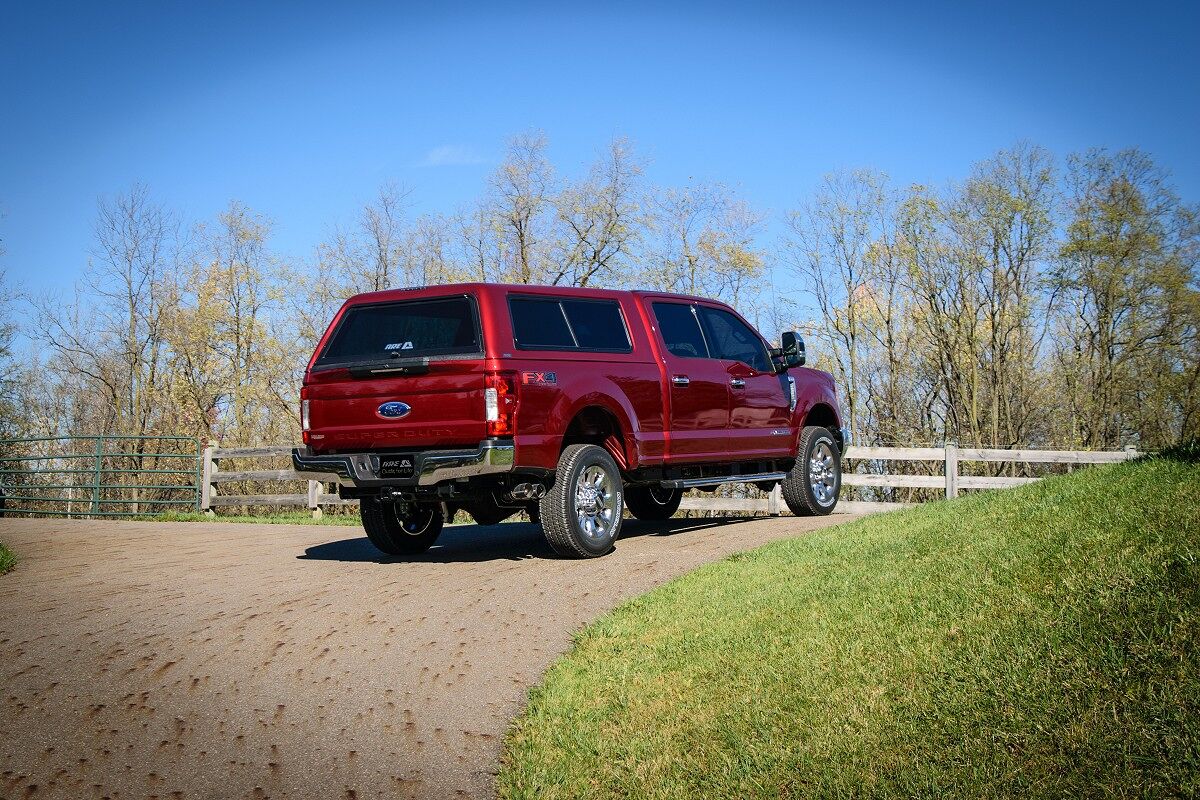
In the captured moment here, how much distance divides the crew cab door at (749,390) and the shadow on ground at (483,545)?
1.22m

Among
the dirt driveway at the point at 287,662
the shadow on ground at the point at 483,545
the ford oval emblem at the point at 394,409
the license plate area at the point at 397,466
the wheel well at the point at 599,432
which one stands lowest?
the dirt driveway at the point at 287,662

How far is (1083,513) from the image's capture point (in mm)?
6609

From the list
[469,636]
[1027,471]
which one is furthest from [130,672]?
→ [1027,471]

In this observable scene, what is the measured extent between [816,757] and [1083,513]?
2.96 m

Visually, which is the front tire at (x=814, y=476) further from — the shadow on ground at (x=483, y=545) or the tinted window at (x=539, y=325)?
the tinted window at (x=539, y=325)

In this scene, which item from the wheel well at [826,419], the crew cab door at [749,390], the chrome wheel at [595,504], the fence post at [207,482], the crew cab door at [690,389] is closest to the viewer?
the chrome wheel at [595,504]

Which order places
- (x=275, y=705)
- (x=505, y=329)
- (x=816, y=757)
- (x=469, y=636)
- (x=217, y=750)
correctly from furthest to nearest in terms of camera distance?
1. (x=505, y=329)
2. (x=469, y=636)
3. (x=275, y=705)
4. (x=217, y=750)
5. (x=816, y=757)

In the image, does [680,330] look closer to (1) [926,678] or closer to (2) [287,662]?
(2) [287,662]

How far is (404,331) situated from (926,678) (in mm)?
5966

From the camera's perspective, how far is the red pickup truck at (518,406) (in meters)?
9.02

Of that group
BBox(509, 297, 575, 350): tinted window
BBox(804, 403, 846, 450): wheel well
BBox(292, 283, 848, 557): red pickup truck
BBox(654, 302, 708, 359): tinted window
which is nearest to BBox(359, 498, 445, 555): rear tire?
BBox(292, 283, 848, 557): red pickup truck

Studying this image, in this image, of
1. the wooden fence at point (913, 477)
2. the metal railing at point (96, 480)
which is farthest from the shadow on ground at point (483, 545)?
the metal railing at point (96, 480)

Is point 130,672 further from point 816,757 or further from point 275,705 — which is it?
point 816,757

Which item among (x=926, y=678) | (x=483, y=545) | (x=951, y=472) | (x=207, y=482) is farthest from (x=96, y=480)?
(x=926, y=678)
